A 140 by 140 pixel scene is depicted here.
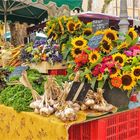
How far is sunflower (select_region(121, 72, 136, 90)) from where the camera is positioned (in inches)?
104

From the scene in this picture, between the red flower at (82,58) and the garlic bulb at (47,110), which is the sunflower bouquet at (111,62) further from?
the garlic bulb at (47,110)

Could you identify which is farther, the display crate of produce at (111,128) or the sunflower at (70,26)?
the sunflower at (70,26)

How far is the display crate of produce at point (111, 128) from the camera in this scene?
2551 millimetres

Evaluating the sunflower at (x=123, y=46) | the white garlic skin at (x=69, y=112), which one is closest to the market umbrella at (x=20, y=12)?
the sunflower at (x=123, y=46)

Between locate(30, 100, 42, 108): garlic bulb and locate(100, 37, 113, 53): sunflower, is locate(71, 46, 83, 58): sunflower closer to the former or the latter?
locate(100, 37, 113, 53): sunflower

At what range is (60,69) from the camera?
13.6 ft

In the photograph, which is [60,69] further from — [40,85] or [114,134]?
[114,134]

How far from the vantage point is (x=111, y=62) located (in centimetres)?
270

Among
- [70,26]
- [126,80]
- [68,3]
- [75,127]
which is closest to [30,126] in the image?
[75,127]

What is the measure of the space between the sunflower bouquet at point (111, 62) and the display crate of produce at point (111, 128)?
10.4 inches

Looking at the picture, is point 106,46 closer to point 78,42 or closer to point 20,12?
point 78,42

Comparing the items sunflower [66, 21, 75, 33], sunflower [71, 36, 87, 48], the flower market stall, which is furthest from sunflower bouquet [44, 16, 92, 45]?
sunflower [71, 36, 87, 48]

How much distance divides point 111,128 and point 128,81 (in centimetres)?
39

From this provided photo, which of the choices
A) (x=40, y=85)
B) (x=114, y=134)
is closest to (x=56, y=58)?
(x=40, y=85)
